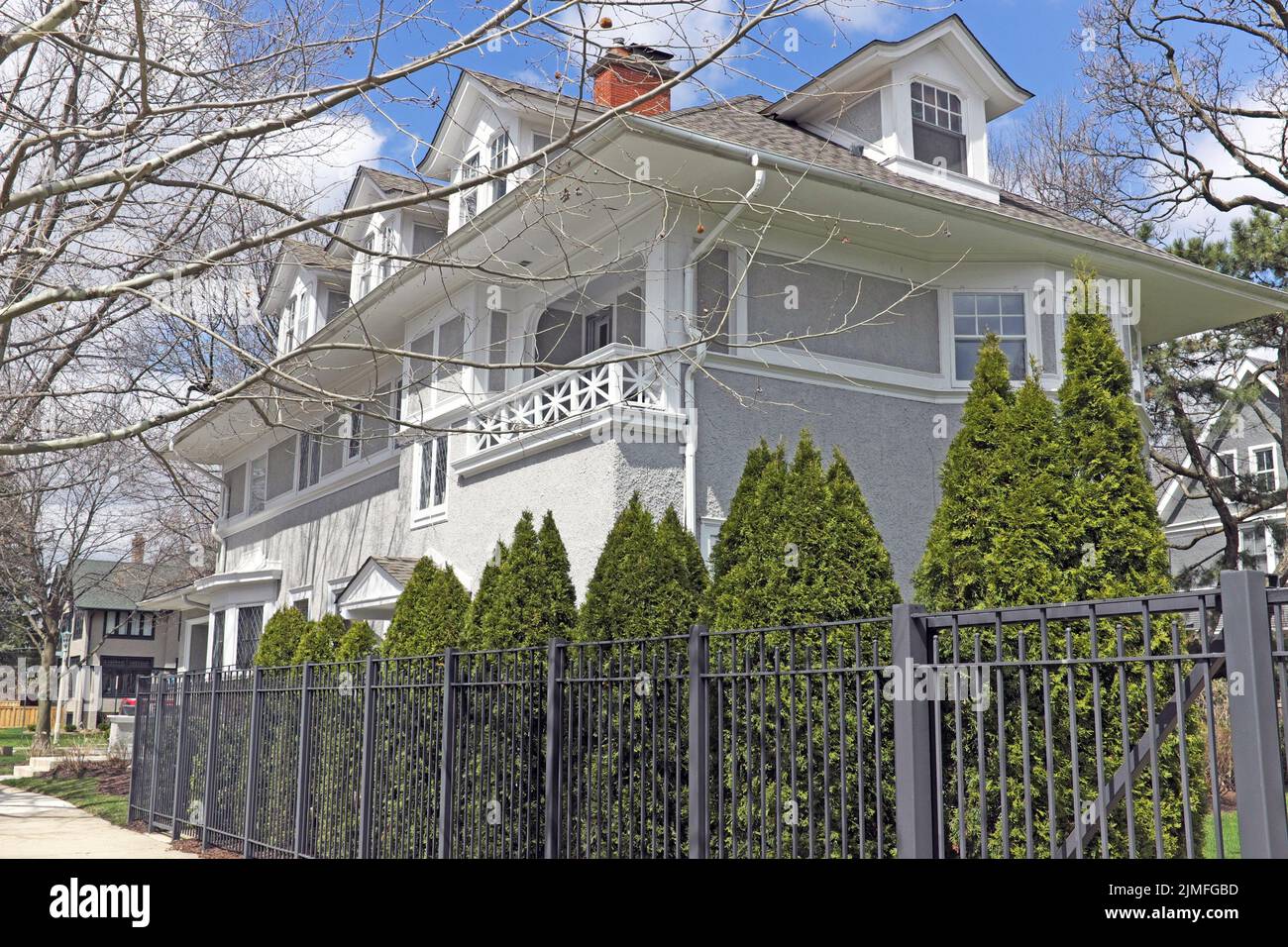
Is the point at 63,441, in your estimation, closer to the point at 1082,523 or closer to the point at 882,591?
the point at 882,591

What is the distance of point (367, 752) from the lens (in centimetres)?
988

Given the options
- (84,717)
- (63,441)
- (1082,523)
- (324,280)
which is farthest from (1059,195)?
(84,717)

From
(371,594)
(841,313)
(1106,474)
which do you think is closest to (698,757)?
(1106,474)

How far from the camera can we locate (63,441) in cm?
831

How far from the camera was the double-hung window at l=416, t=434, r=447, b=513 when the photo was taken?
688 inches

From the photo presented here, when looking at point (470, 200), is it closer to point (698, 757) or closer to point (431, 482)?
point (431, 482)

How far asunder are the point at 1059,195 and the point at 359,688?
76.0 ft

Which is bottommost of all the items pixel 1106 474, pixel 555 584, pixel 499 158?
pixel 555 584

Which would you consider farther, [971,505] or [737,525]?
[737,525]

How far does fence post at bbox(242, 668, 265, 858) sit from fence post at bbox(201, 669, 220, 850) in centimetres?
96

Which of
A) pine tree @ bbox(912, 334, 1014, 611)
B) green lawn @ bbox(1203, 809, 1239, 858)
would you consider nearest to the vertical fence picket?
pine tree @ bbox(912, 334, 1014, 611)

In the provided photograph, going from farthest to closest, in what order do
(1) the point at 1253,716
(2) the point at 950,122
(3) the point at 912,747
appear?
(2) the point at 950,122 < (3) the point at 912,747 < (1) the point at 1253,716

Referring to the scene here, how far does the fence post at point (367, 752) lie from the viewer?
31.9ft

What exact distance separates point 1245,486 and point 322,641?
1723cm
